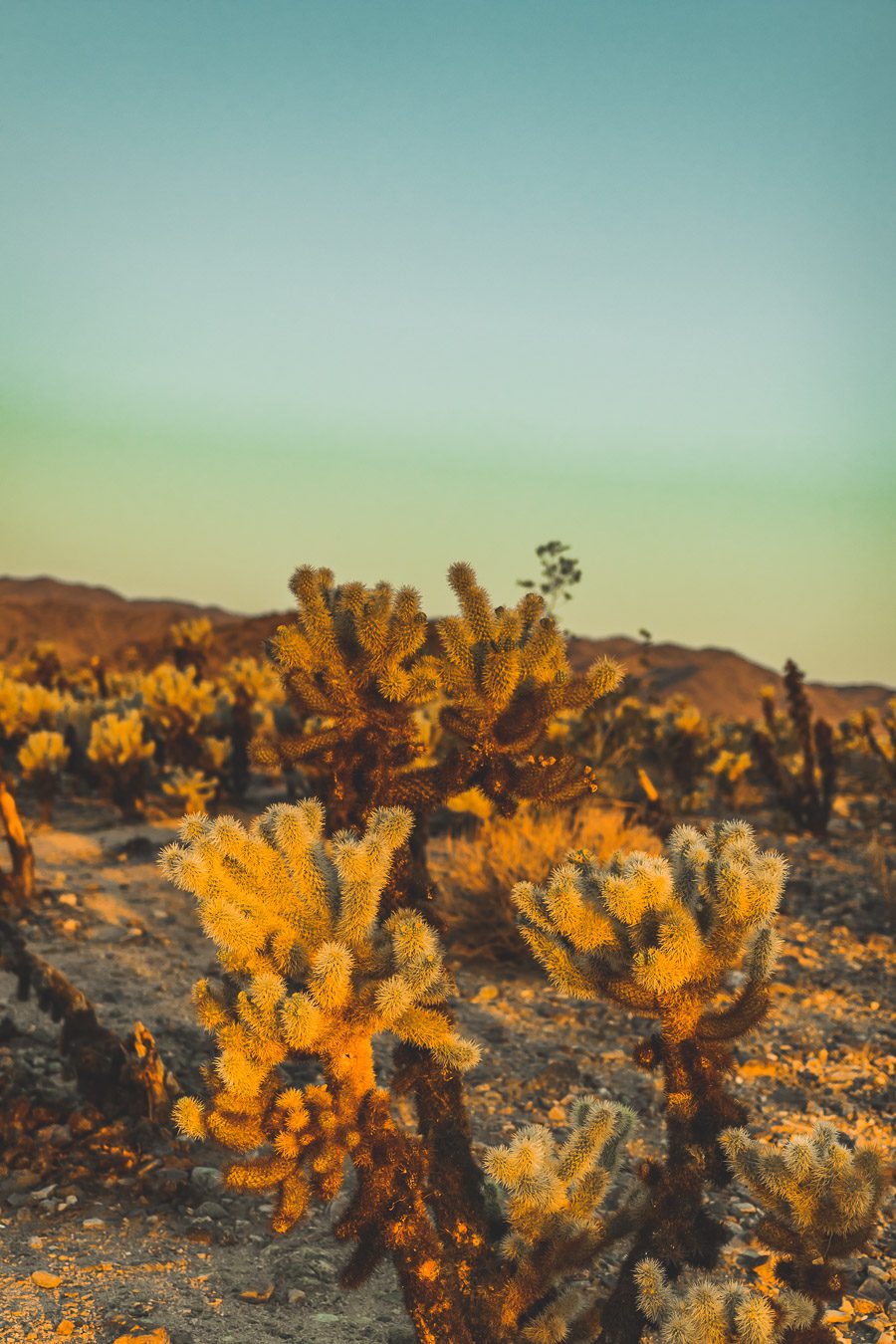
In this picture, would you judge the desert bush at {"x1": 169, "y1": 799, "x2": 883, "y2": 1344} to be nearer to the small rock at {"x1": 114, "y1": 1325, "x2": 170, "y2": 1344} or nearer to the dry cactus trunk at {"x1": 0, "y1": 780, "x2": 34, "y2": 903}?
the small rock at {"x1": 114, "y1": 1325, "x2": 170, "y2": 1344}

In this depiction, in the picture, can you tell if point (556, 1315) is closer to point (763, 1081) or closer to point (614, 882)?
point (614, 882)

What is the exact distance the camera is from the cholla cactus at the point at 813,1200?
2.86m

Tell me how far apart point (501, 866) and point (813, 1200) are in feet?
18.3

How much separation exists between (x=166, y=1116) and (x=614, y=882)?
9.97 ft

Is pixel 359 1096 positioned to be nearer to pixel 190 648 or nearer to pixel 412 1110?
pixel 412 1110

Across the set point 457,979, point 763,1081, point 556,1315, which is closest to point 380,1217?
point 556,1315

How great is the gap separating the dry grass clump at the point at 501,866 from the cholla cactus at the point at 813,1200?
15.2 ft

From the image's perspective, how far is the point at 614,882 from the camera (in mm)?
2951

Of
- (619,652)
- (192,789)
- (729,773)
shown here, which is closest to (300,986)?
(192,789)

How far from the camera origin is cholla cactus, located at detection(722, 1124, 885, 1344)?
2855mm

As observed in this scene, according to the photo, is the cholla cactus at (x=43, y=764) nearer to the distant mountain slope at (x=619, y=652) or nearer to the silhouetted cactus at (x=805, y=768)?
the silhouetted cactus at (x=805, y=768)

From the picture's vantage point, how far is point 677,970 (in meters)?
2.96

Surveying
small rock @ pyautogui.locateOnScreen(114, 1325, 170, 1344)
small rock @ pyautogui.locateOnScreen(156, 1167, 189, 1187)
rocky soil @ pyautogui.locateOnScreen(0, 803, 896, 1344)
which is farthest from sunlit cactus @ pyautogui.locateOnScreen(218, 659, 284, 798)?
small rock @ pyautogui.locateOnScreen(114, 1325, 170, 1344)

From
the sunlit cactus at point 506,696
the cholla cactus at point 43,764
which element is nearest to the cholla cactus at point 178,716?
the cholla cactus at point 43,764
